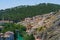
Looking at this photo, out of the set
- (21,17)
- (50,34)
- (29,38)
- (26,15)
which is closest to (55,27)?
(50,34)

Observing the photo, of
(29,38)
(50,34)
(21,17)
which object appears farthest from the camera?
(21,17)

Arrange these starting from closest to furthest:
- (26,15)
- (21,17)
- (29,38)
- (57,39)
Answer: (57,39) < (29,38) < (21,17) < (26,15)

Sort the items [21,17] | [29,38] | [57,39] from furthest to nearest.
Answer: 1. [21,17]
2. [29,38]
3. [57,39]

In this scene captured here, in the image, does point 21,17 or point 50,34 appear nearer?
point 50,34

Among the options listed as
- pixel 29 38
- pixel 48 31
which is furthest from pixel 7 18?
pixel 48 31

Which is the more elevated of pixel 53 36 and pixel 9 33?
pixel 53 36

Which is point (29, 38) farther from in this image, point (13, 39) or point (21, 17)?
point (21, 17)

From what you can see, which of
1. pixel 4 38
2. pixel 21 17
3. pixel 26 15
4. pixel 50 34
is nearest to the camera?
pixel 50 34

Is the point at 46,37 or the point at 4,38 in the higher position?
the point at 46,37

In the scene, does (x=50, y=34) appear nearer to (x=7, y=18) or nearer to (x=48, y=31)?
(x=48, y=31)
